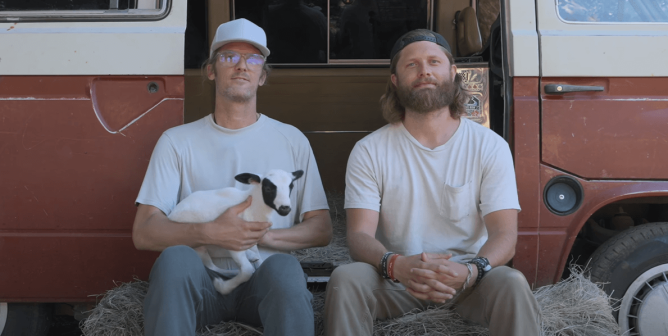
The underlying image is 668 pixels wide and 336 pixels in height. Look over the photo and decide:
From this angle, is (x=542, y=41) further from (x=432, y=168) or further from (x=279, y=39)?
(x=279, y=39)

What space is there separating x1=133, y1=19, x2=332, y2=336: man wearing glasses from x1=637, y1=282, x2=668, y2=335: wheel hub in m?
1.53

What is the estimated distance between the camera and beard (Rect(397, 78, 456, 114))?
107 inches

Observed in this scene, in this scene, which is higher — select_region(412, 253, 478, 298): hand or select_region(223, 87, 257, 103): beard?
select_region(223, 87, 257, 103): beard

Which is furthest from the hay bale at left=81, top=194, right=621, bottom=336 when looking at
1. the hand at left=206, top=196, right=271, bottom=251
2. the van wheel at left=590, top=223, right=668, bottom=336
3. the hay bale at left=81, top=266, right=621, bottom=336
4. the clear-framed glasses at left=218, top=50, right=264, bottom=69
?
the clear-framed glasses at left=218, top=50, right=264, bottom=69

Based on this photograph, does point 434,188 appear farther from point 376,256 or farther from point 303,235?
point 303,235

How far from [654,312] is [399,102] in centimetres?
154

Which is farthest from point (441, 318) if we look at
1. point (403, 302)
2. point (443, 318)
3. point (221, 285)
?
point (221, 285)

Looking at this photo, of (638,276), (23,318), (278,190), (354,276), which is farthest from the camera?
(23,318)

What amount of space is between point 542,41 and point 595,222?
105cm

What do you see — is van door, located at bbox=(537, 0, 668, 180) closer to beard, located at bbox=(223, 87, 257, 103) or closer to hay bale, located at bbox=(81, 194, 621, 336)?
hay bale, located at bbox=(81, 194, 621, 336)

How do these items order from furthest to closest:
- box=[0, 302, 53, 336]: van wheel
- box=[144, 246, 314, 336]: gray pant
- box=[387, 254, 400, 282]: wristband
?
1. box=[0, 302, 53, 336]: van wheel
2. box=[387, 254, 400, 282]: wristband
3. box=[144, 246, 314, 336]: gray pant

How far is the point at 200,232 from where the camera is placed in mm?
2543

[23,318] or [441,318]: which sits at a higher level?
[441,318]

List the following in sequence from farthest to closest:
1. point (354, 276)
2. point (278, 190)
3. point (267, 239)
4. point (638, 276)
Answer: point (638, 276) < point (267, 239) < point (278, 190) < point (354, 276)
